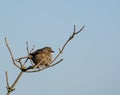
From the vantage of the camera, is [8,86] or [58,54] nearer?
[8,86]

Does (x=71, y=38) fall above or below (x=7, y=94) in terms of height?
above

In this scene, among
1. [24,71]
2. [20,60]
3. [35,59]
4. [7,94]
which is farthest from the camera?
[35,59]

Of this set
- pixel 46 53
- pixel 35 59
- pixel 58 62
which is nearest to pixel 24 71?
pixel 58 62

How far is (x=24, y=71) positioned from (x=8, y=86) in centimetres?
37

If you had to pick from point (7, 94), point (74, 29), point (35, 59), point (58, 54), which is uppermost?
point (74, 29)

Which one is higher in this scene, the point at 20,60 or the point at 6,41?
the point at 6,41

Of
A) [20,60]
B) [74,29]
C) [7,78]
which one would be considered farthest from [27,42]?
[7,78]

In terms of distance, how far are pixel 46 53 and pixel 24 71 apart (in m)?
8.55

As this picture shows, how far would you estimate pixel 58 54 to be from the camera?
4.67 meters

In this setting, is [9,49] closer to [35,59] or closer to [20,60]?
[20,60]

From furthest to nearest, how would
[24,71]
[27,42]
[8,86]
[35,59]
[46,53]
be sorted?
[46,53] < [35,59] < [27,42] < [24,71] < [8,86]

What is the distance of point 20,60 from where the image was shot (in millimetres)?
4520

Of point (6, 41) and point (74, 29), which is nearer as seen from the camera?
point (6, 41)

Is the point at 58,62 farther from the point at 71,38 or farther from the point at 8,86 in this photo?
the point at 8,86
